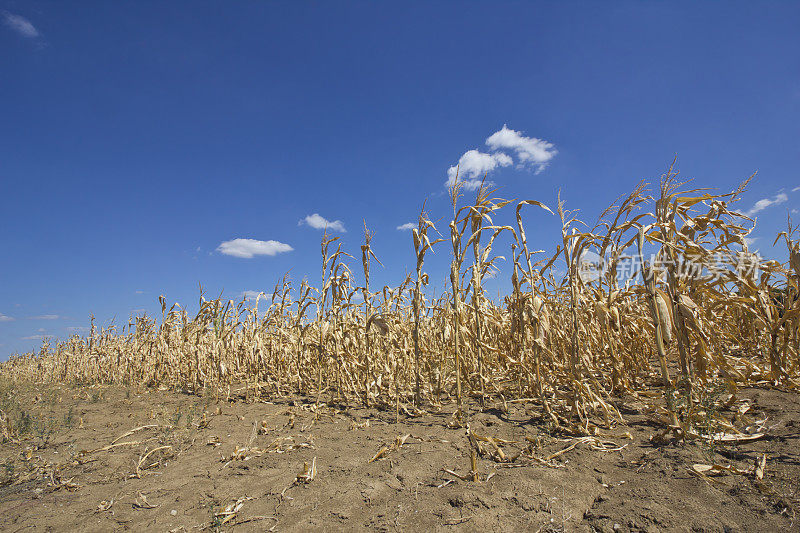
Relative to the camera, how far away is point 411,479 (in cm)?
250

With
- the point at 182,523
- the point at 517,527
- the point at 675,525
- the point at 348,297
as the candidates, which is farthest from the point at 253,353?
the point at 675,525

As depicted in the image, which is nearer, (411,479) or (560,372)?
(411,479)

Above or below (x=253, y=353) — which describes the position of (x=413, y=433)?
below

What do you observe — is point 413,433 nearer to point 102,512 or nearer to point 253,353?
point 102,512

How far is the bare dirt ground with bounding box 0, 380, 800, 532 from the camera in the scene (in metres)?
2.00

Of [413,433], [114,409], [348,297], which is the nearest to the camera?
[413,433]

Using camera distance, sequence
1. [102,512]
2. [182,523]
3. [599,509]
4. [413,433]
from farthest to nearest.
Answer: [413,433], [102,512], [182,523], [599,509]

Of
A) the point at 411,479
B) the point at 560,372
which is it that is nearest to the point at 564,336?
the point at 560,372

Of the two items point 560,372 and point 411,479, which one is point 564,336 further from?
point 411,479

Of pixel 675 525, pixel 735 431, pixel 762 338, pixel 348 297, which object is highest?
pixel 348 297

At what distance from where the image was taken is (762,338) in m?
4.79

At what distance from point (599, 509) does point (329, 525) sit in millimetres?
1498

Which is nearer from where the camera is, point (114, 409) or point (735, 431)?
point (735, 431)

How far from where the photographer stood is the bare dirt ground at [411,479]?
2.00 m
